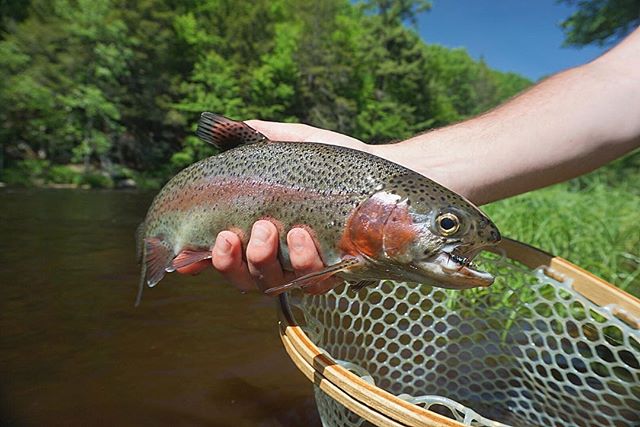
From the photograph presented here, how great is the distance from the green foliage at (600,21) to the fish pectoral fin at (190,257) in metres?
23.2

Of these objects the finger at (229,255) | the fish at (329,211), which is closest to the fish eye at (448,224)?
the fish at (329,211)

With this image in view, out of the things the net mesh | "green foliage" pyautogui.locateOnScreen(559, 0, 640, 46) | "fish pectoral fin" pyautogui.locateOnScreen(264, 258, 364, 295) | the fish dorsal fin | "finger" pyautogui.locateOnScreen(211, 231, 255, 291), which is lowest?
the net mesh

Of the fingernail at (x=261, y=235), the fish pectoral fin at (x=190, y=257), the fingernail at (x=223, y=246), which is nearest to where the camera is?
the fingernail at (x=261, y=235)

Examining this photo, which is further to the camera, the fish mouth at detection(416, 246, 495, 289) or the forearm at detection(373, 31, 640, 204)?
the forearm at detection(373, 31, 640, 204)

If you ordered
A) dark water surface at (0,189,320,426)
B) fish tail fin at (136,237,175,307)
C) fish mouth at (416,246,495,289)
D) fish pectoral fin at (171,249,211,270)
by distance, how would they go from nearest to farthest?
fish mouth at (416,246,495,289) < fish pectoral fin at (171,249,211,270) < fish tail fin at (136,237,175,307) < dark water surface at (0,189,320,426)

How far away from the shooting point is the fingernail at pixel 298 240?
6.18ft

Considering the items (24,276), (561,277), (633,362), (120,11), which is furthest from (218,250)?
(120,11)

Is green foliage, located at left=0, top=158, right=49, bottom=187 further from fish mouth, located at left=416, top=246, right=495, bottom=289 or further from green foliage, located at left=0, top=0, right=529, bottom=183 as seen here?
fish mouth, located at left=416, top=246, right=495, bottom=289

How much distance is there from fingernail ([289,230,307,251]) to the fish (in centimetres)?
4

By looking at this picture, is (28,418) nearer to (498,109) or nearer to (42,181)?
(498,109)

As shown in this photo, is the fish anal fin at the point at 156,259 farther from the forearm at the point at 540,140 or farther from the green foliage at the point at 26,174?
the green foliage at the point at 26,174

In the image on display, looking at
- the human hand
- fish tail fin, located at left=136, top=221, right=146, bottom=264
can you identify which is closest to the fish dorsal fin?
the human hand

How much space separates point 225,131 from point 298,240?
75 centimetres

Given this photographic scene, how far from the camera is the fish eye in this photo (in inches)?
64.8
